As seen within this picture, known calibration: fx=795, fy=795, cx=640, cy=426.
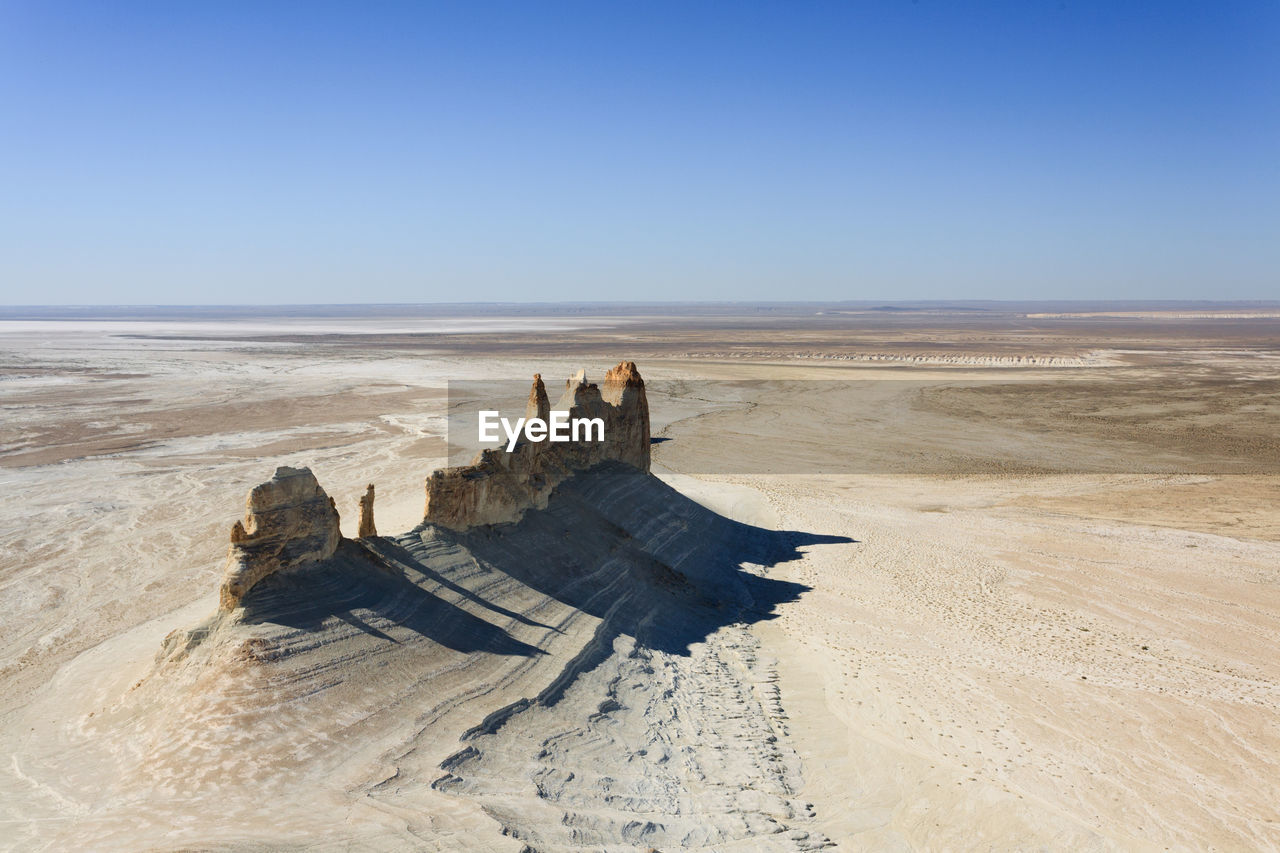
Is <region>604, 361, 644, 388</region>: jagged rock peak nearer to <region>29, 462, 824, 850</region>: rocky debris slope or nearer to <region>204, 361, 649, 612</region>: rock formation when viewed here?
<region>204, 361, 649, 612</region>: rock formation

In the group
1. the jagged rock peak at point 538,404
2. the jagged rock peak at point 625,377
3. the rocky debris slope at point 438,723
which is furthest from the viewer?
the jagged rock peak at point 625,377

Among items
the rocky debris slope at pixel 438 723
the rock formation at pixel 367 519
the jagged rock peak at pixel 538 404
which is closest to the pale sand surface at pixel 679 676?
the rocky debris slope at pixel 438 723

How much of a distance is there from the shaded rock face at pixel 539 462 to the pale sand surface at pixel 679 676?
85 centimetres

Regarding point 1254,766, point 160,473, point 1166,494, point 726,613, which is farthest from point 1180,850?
point 160,473

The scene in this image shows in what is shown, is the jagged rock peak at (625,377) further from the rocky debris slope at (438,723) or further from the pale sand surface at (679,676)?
the rocky debris slope at (438,723)

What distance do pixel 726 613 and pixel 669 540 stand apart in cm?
380

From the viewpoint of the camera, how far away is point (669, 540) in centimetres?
2262

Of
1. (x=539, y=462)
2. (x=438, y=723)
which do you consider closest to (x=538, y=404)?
(x=539, y=462)

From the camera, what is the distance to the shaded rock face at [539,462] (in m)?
16.2

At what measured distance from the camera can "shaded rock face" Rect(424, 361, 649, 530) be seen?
16.2 meters

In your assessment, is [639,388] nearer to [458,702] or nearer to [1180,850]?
[458,702]

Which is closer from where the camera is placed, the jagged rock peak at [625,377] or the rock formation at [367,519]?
the rock formation at [367,519]

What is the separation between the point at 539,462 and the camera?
1981 cm

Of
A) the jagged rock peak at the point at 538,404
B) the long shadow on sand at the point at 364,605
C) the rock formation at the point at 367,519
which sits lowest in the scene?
the long shadow on sand at the point at 364,605
